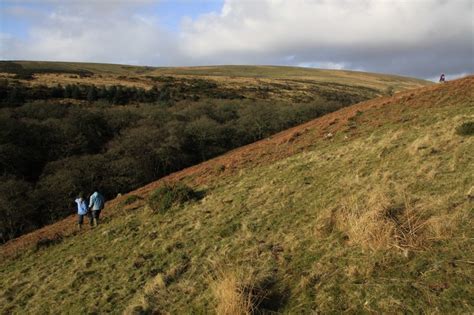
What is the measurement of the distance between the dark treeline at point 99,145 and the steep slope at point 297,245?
20067 millimetres

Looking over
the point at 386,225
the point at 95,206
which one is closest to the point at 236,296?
the point at 386,225

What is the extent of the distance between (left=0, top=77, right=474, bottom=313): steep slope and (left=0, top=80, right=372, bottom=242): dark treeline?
20067 millimetres

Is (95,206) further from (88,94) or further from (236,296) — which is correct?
(88,94)

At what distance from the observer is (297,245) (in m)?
7.30

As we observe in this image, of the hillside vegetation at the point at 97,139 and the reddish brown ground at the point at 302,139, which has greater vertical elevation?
the reddish brown ground at the point at 302,139

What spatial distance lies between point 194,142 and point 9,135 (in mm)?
21375

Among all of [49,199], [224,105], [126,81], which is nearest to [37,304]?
[49,199]

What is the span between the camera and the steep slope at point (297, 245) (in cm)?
553

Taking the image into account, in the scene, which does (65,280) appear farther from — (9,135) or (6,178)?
(9,135)

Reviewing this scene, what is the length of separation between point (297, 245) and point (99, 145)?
48.0m

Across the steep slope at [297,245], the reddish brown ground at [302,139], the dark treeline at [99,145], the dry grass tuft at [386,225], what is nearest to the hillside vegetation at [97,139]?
the dark treeline at [99,145]

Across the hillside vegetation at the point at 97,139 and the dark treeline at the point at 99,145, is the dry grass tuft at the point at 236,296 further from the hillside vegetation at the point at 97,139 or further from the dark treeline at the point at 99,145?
the dark treeline at the point at 99,145

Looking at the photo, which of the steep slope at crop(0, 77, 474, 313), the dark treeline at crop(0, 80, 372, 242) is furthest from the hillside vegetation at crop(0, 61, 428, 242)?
the steep slope at crop(0, 77, 474, 313)

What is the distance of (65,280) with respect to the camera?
361 inches
